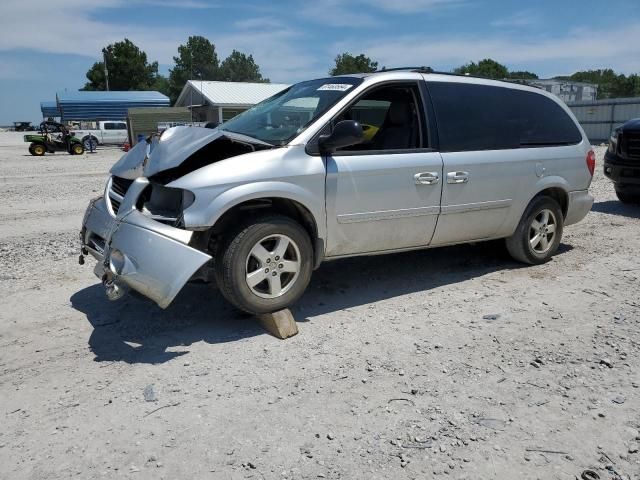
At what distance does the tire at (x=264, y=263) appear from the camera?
3.89 metres

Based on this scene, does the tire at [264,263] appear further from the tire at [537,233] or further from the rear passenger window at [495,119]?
the tire at [537,233]

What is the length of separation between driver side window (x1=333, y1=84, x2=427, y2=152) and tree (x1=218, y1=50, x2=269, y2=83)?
114 meters

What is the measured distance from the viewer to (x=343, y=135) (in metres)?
4.06

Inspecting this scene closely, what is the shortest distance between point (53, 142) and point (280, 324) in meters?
27.8

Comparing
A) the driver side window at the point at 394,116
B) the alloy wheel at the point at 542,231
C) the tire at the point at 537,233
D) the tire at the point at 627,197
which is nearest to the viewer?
the driver side window at the point at 394,116

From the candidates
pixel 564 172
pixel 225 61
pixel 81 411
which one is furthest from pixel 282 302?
pixel 225 61

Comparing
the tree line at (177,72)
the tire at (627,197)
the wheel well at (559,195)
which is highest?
the tree line at (177,72)

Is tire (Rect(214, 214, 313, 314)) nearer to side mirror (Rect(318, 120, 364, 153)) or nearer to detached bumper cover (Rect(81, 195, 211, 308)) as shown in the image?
detached bumper cover (Rect(81, 195, 211, 308))

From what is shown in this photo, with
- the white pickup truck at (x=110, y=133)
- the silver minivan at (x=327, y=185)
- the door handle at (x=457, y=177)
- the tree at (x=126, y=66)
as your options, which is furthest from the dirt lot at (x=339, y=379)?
the tree at (x=126, y=66)

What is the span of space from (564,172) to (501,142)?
Result: 0.99m

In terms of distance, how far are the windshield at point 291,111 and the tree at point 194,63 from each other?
93.9 meters

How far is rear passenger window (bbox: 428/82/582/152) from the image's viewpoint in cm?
494

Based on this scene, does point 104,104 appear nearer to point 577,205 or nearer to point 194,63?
point 577,205

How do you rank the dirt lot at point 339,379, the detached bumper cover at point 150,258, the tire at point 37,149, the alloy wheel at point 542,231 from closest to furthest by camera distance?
the dirt lot at point 339,379, the detached bumper cover at point 150,258, the alloy wheel at point 542,231, the tire at point 37,149
